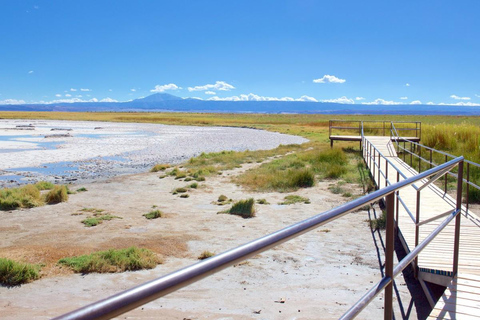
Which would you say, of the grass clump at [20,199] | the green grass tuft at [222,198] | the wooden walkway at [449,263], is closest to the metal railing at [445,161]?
the wooden walkway at [449,263]

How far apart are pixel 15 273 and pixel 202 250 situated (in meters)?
2.85

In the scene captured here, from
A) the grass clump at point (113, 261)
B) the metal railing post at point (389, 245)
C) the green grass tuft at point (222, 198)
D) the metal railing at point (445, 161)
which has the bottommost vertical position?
the green grass tuft at point (222, 198)

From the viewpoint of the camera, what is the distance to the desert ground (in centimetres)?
528

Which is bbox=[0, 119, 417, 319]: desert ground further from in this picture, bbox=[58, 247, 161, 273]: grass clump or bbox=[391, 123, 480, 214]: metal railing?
bbox=[391, 123, 480, 214]: metal railing

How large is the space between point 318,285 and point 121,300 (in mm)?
5387

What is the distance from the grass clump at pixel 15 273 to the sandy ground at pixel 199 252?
0.15 metres

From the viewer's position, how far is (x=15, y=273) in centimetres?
619

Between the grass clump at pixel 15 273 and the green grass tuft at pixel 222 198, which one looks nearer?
the grass clump at pixel 15 273

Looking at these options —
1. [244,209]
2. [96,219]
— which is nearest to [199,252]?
[244,209]

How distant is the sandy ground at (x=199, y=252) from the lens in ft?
17.4

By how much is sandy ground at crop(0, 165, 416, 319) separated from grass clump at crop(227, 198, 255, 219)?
21 centimetres

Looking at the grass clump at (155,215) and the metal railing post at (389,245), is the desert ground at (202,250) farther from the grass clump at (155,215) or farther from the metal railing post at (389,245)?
the metal railing post at (389,245)

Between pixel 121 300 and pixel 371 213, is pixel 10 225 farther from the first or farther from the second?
pixel 121 300

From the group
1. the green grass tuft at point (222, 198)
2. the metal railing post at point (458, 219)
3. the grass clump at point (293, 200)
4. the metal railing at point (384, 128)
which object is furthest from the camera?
the metal railing at point (384, 128)
